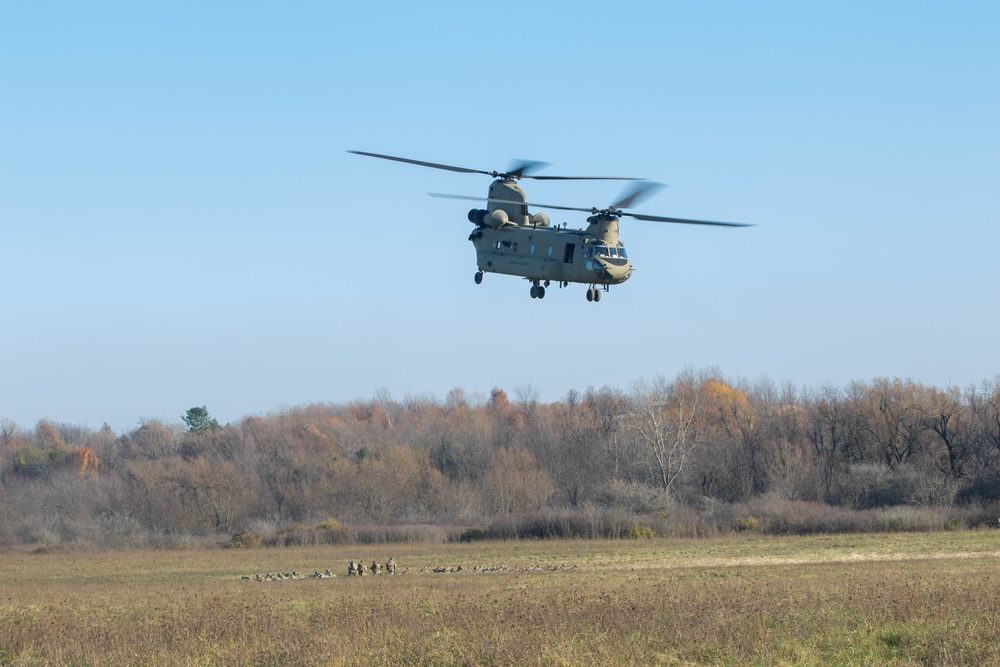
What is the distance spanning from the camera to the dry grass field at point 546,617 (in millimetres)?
16922

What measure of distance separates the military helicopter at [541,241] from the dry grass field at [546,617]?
355 inches

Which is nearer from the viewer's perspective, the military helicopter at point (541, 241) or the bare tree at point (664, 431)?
the military helicopter at point (541, 241)

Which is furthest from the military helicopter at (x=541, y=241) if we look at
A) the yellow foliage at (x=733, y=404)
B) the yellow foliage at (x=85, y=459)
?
the yellow foliage at (x=85, y=459)

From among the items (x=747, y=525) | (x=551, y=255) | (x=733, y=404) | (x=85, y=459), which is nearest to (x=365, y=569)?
(x=551, y=255)

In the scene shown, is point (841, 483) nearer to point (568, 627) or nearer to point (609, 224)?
point (609, 224)

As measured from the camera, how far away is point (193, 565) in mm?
48344

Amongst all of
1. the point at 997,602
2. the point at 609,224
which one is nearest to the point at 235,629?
the point at 997,602

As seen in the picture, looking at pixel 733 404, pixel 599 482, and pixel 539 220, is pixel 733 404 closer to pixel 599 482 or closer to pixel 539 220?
pixel 599 482

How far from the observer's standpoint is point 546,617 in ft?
67.3

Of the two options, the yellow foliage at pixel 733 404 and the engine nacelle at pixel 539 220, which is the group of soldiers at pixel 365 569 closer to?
the engine nacelle at pixel 539 220

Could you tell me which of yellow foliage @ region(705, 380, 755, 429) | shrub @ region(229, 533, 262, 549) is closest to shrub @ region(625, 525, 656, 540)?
shrub @ region(229, 533, 262, 549)

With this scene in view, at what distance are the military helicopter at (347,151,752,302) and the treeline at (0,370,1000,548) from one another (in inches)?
1020

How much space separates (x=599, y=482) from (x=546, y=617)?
205 ft

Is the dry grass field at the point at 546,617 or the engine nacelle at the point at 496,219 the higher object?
the engine nacelle at the point at 496,219
